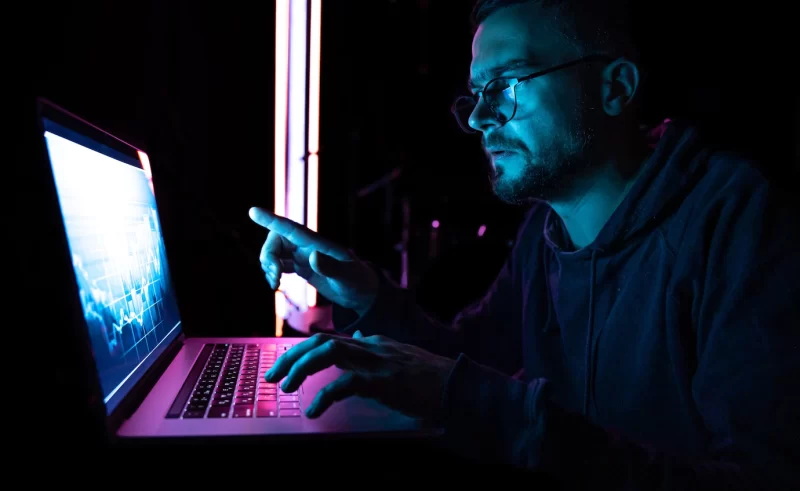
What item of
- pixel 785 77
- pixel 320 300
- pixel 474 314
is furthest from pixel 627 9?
pixel 785 77

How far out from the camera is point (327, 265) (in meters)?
1.04

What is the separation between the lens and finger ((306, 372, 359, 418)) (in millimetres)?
604

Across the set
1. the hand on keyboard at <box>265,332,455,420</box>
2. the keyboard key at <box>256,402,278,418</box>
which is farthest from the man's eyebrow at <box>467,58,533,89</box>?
the keyboard key at <box>256,402,278,418</box>

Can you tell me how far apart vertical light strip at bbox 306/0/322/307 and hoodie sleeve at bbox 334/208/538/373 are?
378 mm

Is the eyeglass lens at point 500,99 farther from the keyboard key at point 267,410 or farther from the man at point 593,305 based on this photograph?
the keyboard key at point 267,410

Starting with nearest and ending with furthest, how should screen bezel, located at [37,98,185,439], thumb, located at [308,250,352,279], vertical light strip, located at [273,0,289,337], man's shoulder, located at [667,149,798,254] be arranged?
screen bezel, located at [37,98,185,439], man's shoulder, located at [667,149,798,254], thumb, located at [308,250,352,279], vertical light strip, located at [273,0,289,337]

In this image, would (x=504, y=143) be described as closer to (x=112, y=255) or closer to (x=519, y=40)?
(x=519, y=40)

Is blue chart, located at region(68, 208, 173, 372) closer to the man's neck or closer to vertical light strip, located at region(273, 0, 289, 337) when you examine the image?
vertical light strip, located at region(273, 0, 289, 337)

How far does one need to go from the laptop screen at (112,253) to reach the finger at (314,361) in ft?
0.69

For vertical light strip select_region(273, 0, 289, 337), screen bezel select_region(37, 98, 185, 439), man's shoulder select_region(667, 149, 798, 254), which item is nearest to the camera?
screen bezel select_region(37, 98, 185, 439)

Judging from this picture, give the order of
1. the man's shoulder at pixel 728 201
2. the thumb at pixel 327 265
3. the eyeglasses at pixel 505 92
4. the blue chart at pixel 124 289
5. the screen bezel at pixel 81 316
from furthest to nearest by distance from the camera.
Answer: the eyeglasses at pixel 505 92 → the thumb at pixel 327 265 → the man's shoulder at pixel 728 201 → the blue chart at pixel 124 289 → the screen bezel at pixel 81 316

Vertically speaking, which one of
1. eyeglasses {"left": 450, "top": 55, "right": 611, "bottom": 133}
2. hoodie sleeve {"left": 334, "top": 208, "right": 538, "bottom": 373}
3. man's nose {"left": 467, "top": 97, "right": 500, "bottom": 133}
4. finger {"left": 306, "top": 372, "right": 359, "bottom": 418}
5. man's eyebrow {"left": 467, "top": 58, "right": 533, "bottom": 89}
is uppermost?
man's eyebrow {"left": 467, "top": 58, "right": 533, "bottom": 89}

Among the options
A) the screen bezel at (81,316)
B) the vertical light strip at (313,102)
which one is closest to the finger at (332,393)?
the screen bezel at (81,316)

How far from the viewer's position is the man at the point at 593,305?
630 millimetres
